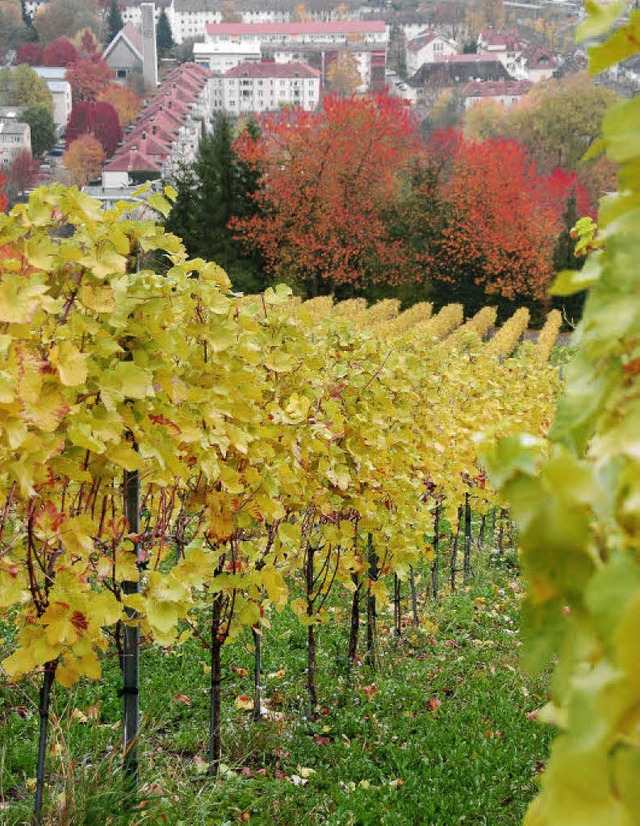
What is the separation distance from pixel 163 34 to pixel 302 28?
17346 millimetres

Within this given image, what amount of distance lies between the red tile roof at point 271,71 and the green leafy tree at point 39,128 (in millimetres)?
25324

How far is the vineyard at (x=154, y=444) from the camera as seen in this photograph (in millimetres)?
2523

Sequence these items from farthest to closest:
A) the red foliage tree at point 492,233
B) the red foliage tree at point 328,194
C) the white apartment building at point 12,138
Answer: the white apartment building at point 12,138
the red foliage tree at point 492,233
the red foliage tree at point 328,194

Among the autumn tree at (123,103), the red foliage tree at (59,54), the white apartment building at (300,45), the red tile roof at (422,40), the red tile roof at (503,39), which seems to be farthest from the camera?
the red tile roof at (422,40)

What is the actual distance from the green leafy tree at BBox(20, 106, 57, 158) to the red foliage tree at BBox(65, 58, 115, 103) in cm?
1222

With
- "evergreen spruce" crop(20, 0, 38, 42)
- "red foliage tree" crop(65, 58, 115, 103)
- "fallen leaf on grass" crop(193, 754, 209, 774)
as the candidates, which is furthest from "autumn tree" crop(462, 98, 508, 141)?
"evergreen spruce" crop(20, 0, 38, 42)

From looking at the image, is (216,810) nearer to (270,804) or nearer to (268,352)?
(270,804)

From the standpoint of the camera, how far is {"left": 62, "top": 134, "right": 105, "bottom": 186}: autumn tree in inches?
2549

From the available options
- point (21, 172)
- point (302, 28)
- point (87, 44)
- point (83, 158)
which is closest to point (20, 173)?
point (21, 172)

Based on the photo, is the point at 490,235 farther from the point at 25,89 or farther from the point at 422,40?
the point at 422,40

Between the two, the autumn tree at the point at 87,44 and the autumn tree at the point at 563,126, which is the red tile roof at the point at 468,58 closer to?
the autumn tree at the point at 87,44

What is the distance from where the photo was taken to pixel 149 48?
96.4 m

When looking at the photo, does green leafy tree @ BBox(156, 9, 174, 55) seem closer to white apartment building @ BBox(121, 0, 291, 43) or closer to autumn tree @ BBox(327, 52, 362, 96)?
autumn tree @ BBox(327, 52, 362, 96)

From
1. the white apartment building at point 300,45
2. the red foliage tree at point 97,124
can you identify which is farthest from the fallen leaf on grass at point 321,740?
the white apartment building at point 300,45
